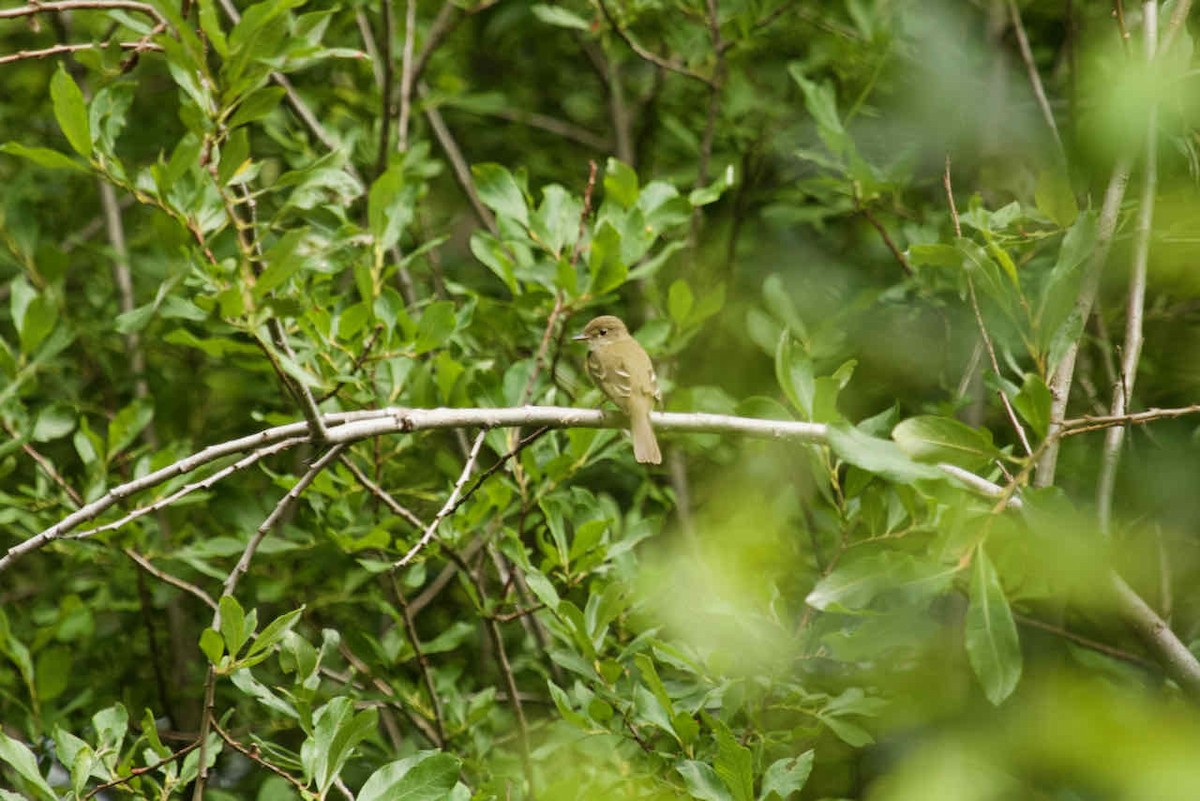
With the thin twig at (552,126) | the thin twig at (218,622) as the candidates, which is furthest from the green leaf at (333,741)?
the thin twig at (552,126)

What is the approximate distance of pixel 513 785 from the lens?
2574 millimetres

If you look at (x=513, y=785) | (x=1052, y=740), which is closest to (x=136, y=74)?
(x=513, y=785)

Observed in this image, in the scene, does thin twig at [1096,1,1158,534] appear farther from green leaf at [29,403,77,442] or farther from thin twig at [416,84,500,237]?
green leaf at [29,403,77,442]

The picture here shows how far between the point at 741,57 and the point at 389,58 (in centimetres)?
149

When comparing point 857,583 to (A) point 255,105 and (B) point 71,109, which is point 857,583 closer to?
(A) point 255,105

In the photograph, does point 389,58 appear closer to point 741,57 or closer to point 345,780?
point 741,57

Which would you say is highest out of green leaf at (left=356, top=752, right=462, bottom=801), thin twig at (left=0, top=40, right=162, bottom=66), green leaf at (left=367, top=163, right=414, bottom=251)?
thin twig at (left=0, top=40, right=162, bottom=66)

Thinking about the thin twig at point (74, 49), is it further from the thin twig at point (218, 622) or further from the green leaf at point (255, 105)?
the thin twig at point (218, 622)

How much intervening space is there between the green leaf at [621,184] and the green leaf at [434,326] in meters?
0.53

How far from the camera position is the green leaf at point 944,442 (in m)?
1.59

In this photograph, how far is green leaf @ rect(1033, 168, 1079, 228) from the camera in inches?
102

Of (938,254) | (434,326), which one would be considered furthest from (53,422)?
(938,254)

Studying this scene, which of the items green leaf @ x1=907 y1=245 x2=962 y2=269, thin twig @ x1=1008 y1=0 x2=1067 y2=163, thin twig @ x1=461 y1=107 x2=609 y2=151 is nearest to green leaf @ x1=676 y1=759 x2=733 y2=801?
green leaf @ x1=907 y1=245 x2=962 y2=269

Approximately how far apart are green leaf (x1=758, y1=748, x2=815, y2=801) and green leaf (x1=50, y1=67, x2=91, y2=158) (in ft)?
5.32
